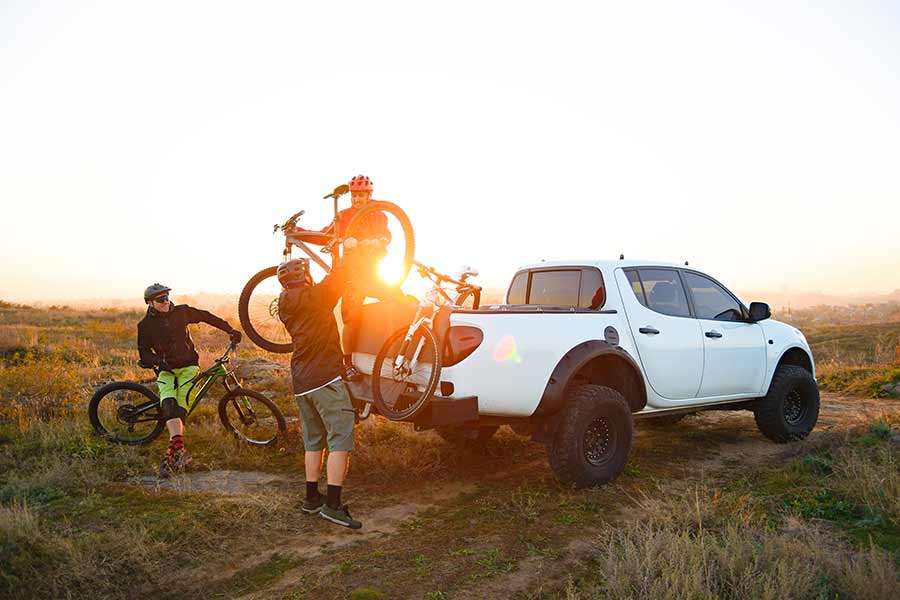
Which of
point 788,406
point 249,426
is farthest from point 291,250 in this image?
point 788,406

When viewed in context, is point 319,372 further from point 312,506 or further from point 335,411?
point 312,506

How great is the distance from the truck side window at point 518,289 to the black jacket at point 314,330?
2550mm

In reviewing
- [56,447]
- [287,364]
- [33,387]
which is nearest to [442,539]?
[56,447]

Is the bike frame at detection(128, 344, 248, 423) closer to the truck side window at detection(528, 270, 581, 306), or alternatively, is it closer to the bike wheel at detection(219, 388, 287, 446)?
the bike wheel at detection(219, 388, 287, 446)

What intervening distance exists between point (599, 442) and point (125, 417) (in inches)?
205

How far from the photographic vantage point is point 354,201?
22.0 feet

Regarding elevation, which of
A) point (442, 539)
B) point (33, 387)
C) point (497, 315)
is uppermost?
point (497, 315)

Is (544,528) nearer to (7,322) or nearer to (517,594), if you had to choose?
(517,594)

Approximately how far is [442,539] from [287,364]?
8364 millimetres

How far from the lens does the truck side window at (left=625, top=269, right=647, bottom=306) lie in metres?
6.46

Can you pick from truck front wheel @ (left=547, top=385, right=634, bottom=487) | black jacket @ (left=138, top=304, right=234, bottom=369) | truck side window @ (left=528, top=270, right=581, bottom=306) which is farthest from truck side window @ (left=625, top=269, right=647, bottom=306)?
black jacket @ (left=138, top=304, right=234, bottom=369)

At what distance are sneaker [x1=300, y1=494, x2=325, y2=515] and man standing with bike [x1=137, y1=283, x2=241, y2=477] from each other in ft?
6.14

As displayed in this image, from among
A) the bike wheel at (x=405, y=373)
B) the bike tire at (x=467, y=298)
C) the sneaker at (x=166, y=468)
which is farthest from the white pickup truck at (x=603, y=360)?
the sneaker at (x=166, y=468)

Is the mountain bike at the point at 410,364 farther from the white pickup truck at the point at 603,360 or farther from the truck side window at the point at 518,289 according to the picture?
the truck side window at the point at 518,289
